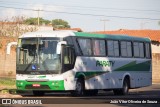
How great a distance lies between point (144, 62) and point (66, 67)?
8.07 m

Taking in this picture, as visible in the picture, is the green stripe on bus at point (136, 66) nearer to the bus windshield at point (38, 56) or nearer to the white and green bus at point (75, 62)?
the white and green bus at point (75, 62)

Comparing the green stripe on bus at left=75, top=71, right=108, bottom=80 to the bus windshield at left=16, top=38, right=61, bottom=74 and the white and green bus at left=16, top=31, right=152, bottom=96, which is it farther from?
the bus windshield at left=16, top=38, right=61, bottom=74

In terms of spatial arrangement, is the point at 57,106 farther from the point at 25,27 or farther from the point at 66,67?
the point at 25,27

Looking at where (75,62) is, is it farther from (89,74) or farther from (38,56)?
(38,56)

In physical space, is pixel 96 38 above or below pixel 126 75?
above

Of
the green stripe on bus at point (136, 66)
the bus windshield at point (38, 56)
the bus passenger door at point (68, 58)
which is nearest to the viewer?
the bus windshield at point (38, 56)

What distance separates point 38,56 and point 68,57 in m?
1.44

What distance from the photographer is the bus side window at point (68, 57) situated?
24.8 m

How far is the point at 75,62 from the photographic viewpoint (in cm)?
2553

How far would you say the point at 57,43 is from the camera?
24.6m

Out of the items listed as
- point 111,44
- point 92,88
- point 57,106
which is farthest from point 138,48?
point 57,106

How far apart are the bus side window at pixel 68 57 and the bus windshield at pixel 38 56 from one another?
1.45ft

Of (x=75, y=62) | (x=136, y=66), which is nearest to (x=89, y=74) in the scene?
(x=75, y=62)

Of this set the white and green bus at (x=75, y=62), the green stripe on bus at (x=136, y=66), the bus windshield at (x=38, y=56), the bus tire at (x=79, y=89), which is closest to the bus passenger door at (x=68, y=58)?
the white and green bus at (x=75, y=62)
